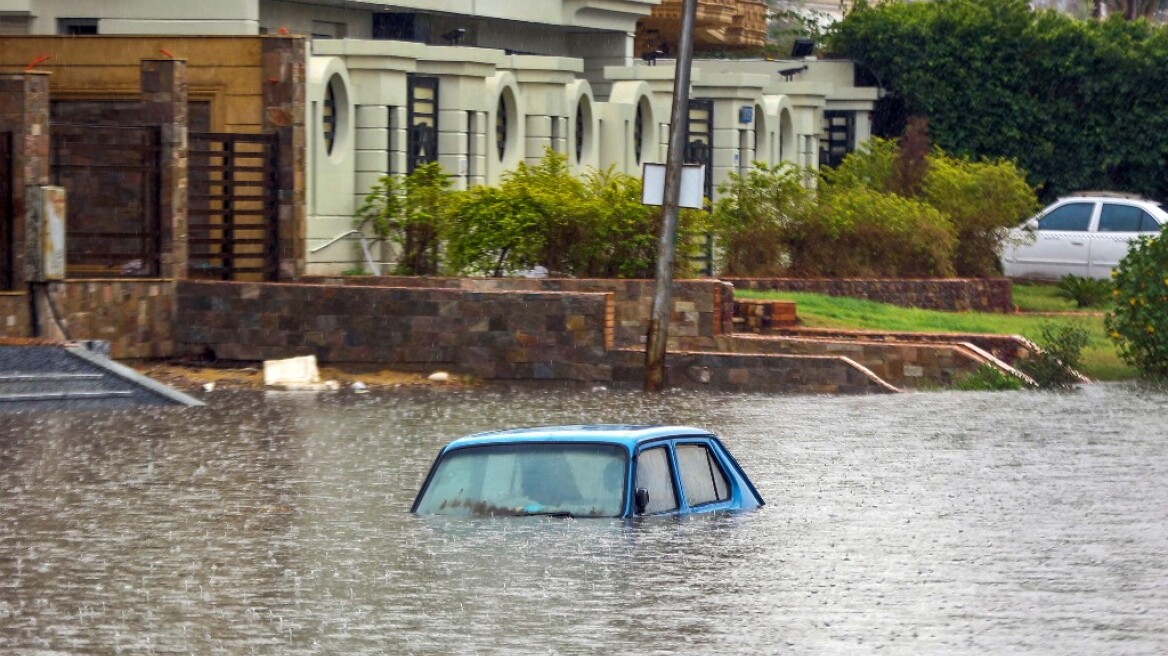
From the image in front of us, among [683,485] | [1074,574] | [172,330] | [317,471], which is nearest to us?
[1074,574]

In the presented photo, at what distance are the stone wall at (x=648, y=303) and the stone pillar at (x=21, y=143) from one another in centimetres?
381

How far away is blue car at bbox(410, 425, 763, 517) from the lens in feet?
36.2

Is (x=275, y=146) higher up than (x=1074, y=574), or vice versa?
(x=275, y=146)

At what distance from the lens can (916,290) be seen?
94.2 ft

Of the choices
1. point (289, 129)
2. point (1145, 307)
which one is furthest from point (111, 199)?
point (1145, 307)

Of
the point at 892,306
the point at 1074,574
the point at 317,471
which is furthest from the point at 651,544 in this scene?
the point at 892,306

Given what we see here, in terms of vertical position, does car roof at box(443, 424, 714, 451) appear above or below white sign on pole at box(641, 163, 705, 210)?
below

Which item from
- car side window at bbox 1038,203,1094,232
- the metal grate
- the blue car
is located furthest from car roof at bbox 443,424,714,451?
car side window at bbox 1038,203,1094,232

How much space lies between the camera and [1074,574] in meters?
10.6

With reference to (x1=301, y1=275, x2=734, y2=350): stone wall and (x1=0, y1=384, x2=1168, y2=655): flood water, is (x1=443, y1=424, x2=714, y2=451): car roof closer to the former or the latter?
(x1=0, y1=384, x2=1168, y2=655): flood water

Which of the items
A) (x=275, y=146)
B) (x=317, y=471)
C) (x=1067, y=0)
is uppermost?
(x=1067, y=0)

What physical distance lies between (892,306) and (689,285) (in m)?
5.38

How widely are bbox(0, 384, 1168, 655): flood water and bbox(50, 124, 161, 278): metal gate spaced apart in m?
5.67

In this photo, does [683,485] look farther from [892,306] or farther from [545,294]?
[892,306]
